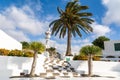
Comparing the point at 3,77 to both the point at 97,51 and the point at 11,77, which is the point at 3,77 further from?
the point at 97,51

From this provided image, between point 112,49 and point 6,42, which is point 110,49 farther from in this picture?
point 6,42

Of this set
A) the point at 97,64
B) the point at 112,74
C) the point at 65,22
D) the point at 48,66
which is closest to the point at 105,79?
the point at 112,74

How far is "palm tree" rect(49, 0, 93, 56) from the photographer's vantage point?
3325 centimetres

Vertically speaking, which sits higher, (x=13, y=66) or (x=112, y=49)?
(x=112, y=49)

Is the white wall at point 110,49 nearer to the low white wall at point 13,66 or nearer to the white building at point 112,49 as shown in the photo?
the white building at point 112,49

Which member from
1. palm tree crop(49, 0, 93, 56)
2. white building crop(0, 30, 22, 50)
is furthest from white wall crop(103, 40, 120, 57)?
white building crop(0, 30, 22, 50)

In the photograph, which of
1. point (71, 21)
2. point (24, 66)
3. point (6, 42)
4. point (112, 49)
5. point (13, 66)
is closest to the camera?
point (13, 66)

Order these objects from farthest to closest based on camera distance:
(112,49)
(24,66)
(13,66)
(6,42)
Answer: (112,49) → (6,42) → (24,66) → (13,66)

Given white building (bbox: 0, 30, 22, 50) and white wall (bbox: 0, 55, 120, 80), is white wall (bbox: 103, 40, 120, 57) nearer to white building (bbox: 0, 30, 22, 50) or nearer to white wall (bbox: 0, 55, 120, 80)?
white wall (bbox: 0, 55, 120, 80)

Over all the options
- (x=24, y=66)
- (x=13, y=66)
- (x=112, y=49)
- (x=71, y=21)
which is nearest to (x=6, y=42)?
(x=24, y=66)

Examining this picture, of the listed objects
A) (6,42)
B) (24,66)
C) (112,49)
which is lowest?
(24,66)

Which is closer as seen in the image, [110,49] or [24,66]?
[24,66]

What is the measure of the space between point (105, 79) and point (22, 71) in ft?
23.2

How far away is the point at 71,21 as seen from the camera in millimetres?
33688
